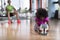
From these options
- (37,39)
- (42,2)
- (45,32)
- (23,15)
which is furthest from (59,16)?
(37,39)

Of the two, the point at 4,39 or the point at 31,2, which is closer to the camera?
the point at 4,39

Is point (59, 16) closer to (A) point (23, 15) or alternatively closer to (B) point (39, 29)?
(A) point (23, 15)

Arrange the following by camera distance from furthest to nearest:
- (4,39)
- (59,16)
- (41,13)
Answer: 1. (59,16)
2. (41,13)
3. (4,39)

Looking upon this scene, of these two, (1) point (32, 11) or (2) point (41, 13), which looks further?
(1) point (32, 11)

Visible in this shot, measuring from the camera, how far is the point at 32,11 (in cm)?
805

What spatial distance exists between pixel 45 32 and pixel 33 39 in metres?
0.55

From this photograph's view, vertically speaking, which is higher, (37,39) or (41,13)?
(41,13)

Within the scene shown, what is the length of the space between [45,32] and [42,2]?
5028mm

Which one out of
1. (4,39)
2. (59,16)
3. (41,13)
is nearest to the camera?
(4,39)

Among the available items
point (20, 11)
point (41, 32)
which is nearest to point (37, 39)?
point (41, 32)

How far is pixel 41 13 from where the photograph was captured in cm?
315

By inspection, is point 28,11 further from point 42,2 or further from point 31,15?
point 42,2

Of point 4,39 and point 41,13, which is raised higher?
point 41,13

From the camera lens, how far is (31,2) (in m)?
8.05
